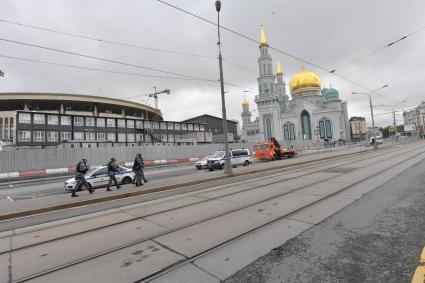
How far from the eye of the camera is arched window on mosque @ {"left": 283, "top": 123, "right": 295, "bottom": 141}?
90812mm

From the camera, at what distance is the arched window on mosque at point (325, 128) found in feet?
283

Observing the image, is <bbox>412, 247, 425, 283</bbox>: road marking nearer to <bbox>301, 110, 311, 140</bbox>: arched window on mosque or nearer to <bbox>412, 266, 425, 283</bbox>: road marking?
<bbox>412, 266, 425, 283</bbox>: road marking

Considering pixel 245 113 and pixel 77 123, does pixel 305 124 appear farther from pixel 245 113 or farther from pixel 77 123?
pixel 77 123

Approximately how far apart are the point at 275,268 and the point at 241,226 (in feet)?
6.39

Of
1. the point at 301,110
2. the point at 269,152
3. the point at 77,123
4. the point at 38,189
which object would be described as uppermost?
the point at 301,110

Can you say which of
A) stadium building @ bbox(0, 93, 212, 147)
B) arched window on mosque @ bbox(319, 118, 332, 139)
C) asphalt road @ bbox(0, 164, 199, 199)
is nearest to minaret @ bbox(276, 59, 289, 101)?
arched window on mosque @ bbox(319, 118, 332, 139)

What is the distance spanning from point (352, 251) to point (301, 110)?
89.5m

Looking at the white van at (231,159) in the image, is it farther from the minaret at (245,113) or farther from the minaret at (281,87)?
the minaret at (245,113)

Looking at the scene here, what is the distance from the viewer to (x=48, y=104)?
67.6 meters

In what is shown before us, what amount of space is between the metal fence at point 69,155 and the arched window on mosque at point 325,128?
61.3 m

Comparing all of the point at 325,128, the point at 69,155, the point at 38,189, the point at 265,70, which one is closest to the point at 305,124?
the point at 325,128

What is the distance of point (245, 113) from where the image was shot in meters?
123

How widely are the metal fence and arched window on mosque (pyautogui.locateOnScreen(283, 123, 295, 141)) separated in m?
58.4

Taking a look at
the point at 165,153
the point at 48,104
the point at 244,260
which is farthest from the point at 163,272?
the point at 48,104
